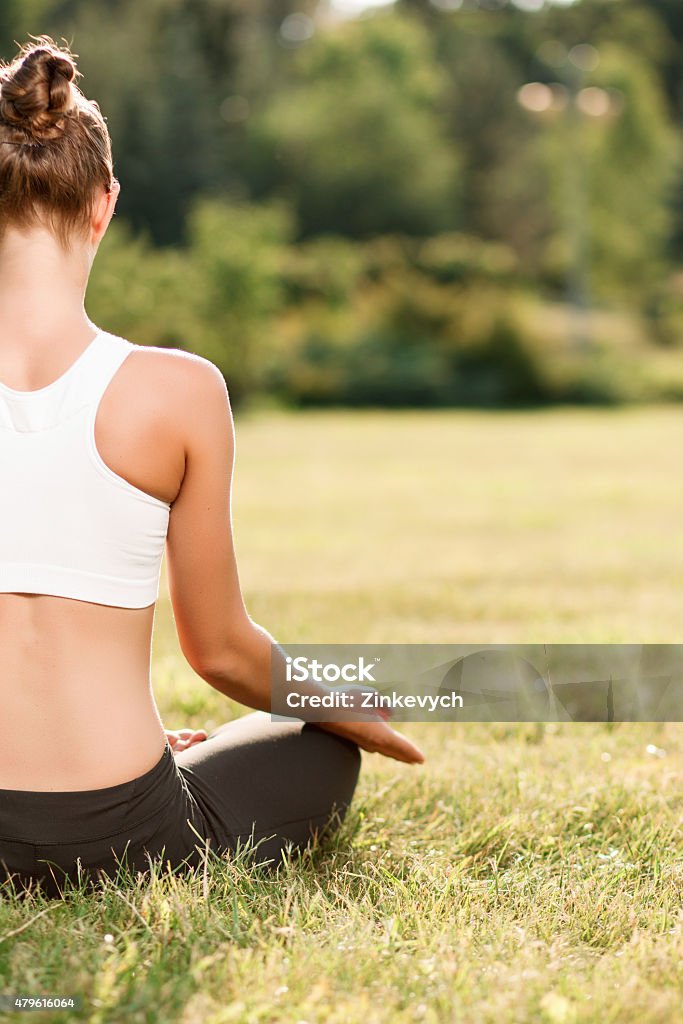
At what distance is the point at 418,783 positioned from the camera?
10.5 feet

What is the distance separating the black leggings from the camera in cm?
211

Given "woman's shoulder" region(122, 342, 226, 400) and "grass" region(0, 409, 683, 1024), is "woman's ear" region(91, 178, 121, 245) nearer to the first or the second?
"woman's shoulder" region(122, 342, 226, 400)

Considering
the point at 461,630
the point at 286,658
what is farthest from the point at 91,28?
the point at 286,658

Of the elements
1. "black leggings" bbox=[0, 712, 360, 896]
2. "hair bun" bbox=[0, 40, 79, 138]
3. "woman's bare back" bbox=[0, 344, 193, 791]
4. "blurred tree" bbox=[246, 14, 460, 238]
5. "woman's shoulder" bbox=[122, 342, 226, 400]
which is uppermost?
"blurred tree" bbox=[246, 14, 460, 238]

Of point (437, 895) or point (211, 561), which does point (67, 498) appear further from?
point (437, 895)

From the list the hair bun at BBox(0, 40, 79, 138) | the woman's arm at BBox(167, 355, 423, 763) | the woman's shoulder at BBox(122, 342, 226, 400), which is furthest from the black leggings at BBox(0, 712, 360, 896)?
the hair bun at BBox(0, 40, 79, 138)

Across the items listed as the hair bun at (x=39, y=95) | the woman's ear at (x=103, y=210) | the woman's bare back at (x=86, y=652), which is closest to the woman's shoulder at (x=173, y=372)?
the woman's bare back at (x=86, y=652)

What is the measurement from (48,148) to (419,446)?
14659 mm

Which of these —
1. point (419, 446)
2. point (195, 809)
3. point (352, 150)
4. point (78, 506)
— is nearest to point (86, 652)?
point (78, 506)

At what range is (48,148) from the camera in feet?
6.52

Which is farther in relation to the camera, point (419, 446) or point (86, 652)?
point (419, 446)

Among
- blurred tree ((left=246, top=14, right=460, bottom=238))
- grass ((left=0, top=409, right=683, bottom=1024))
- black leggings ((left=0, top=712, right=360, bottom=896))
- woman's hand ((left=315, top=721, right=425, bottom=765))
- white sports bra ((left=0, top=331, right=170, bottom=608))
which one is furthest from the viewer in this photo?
blurred tree ((left=246, top=14, right=460, bottom=238))

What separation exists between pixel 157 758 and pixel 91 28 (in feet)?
132

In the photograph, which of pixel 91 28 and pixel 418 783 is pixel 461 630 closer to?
pixel 418 783
